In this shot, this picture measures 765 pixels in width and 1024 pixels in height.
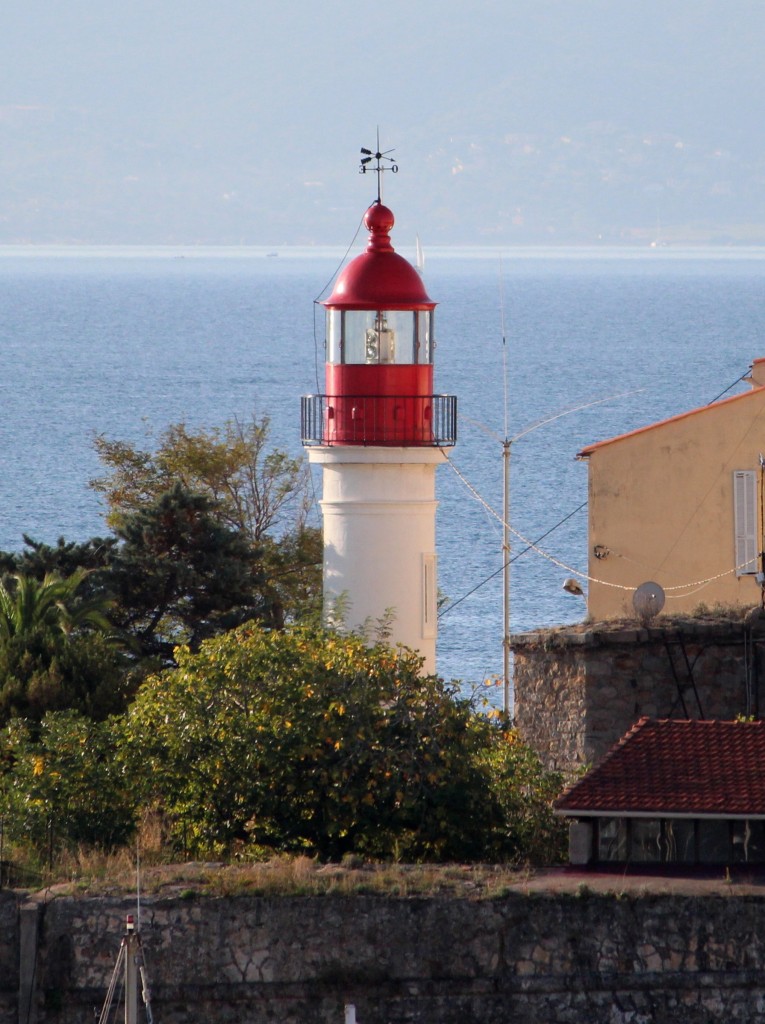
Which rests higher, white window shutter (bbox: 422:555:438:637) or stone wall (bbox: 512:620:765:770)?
white window shutter (bbox: 422:555:438:637)

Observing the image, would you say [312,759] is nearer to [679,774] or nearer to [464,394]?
[679,774]

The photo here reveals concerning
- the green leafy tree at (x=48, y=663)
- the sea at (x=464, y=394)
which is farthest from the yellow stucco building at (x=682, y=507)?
the green leafy tree at (x=48, y=663)

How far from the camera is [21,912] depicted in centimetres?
1427

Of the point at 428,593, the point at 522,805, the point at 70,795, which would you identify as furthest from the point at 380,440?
the point at 70,795

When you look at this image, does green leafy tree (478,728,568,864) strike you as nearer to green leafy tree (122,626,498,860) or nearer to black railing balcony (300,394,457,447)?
green leafy tree (122,626,498,860)

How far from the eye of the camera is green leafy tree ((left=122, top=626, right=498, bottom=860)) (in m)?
16.6

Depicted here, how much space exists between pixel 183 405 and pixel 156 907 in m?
80.4

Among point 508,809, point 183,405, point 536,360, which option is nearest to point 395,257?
point 508,809

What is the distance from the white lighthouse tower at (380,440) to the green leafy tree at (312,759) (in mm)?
5361

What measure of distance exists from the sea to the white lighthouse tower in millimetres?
1574

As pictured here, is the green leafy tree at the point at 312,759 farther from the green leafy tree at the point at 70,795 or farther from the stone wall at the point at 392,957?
the stone wall at the point at 392,957

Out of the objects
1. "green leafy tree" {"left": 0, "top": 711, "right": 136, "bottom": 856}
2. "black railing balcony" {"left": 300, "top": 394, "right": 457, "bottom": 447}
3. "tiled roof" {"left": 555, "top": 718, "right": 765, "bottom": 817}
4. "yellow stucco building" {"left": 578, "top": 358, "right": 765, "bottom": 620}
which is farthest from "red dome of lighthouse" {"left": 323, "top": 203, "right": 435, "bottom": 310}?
"tiled roof" {"left": 555, "top": 718, "right": 765, "bottom": 817}

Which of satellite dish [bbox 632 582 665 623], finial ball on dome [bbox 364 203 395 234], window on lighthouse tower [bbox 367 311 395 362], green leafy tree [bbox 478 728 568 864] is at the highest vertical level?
finial ball on dome [bbox 364 203 395 234]

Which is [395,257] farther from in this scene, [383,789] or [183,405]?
[183,405]
